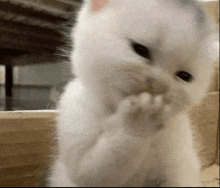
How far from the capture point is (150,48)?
368mm

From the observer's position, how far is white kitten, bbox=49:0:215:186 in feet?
1.21

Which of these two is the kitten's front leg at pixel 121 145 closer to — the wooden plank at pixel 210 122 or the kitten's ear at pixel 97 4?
the kitten's ear at pixel 97 4

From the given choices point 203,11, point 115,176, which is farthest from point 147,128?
point 203,11

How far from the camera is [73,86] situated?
0.47m

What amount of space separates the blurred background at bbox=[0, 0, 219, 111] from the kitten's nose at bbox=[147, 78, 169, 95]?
7.4 inches

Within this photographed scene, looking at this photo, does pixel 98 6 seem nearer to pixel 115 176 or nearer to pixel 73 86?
pixel 73 86

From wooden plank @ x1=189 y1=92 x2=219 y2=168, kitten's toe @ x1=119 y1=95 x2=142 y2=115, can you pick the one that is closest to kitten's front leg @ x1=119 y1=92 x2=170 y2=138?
kitten's toe @ x1=119 y1=95 x2=142 y2=115

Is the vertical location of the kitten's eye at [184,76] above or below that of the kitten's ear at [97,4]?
below

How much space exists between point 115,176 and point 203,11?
320 mm

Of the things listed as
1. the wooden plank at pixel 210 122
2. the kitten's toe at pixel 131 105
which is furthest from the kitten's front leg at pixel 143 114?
the wooden plank at pixel 210 122

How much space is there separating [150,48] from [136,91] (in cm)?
7

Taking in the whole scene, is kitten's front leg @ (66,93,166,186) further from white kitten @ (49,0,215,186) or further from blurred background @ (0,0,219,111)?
blurred background @ (0,0,219,111)

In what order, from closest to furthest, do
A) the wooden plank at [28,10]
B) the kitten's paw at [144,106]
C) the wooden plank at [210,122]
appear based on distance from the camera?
1. the kitten's paw at [144,106]
2. the wooden plank at [28,10]
3. the wooden plank at [210,122]

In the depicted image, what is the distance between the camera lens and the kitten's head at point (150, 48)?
1.20ft
